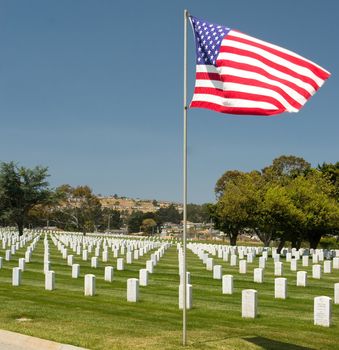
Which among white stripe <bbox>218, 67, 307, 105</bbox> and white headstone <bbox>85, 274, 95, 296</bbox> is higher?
white stripe <bbox>218, 67, 307, 105</bbox>

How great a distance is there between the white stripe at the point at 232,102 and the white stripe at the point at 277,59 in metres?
0.72

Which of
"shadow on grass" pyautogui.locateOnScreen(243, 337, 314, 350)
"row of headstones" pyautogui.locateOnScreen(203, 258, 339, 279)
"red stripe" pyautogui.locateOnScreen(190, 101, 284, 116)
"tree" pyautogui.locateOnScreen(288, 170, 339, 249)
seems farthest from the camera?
"tree" pyautogui.locateOnScreen(288, 170, 339, 249)

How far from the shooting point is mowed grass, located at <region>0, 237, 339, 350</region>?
9820mm

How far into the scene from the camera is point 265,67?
30.0ft

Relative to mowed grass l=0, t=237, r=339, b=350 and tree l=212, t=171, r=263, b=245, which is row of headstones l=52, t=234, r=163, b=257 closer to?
tree l=212, t=171, r=263, b=245

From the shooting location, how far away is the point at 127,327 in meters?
10.9

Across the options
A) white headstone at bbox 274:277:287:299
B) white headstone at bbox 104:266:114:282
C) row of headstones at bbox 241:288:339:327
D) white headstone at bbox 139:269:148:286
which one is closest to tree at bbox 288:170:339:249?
white headstone at bbox 104:266:114:282

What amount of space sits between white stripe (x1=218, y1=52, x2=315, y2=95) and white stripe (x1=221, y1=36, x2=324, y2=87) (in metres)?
0.13

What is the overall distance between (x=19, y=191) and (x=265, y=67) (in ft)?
222

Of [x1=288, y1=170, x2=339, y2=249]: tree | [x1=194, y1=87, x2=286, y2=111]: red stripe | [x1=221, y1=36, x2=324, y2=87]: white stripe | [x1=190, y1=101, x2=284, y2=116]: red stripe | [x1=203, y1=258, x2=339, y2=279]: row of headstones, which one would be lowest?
[x1=203, y1=258, x2=339, y2=279]: row of headstones

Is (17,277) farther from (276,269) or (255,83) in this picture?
(255,83)

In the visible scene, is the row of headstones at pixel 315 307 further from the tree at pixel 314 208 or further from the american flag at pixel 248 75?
the tree at pixel 314 208

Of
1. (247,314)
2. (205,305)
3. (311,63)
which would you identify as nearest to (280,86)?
(311,63)

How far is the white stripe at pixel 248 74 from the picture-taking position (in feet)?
29.3
